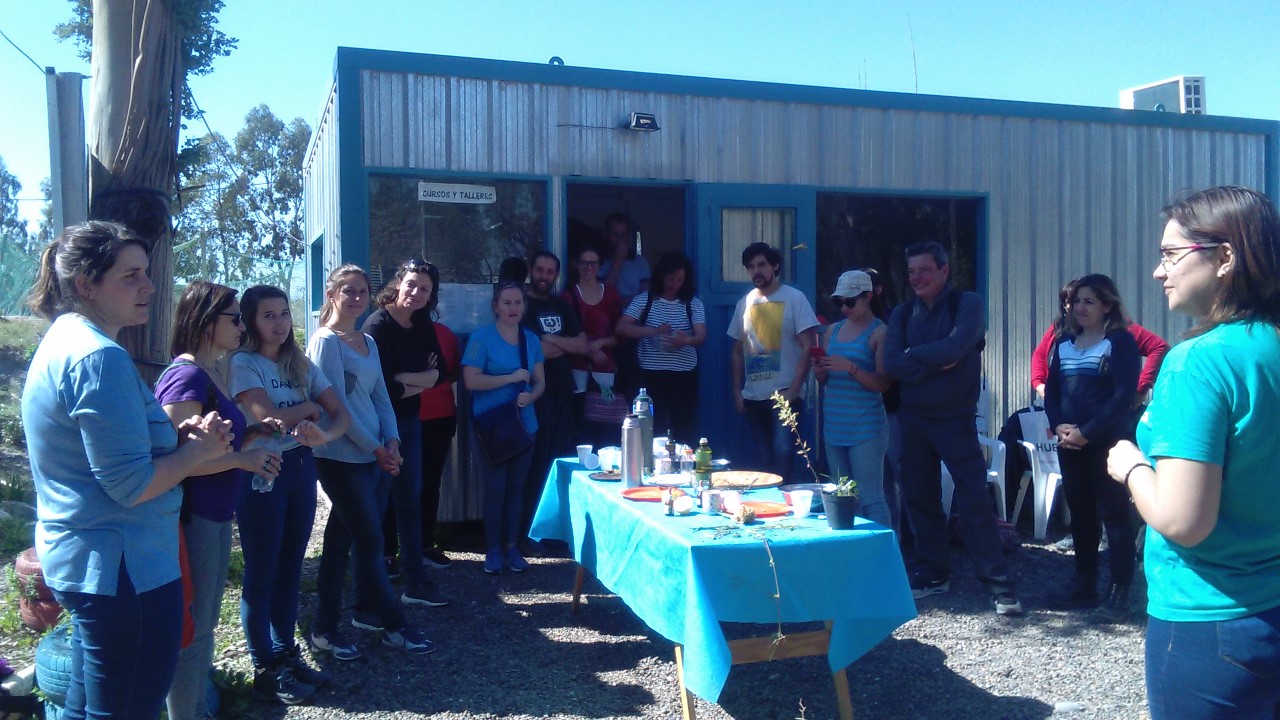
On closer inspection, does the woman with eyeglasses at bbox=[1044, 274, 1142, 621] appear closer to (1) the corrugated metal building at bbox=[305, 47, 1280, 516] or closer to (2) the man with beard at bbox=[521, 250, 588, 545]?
(1) the corrugated metal building at bbox=[305, 47, 1280, 516]

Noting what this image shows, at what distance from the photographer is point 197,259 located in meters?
30.0

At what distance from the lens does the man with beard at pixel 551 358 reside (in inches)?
244

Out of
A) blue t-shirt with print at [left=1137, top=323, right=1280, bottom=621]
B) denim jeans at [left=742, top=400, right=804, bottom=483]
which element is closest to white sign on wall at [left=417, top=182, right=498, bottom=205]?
denim jeans at [left=742, top=400, right=804, bottom=483]

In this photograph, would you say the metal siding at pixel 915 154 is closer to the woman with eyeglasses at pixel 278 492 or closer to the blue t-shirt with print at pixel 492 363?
the blue t-shirt with print at pixel 492 363

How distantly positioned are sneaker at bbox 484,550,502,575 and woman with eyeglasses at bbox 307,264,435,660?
123 centimetres

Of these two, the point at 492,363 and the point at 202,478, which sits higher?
the point at 492,363

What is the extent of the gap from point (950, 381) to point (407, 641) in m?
3.01

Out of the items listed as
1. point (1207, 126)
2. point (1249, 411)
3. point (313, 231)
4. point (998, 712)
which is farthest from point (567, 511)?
point (1207, 126)

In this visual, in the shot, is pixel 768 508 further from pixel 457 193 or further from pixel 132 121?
pixel 457 193

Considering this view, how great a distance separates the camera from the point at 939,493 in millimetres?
5348

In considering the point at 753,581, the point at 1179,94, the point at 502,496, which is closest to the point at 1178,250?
the point at 753,581

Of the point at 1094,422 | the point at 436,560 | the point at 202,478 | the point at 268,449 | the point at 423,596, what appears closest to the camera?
the point at 268,449

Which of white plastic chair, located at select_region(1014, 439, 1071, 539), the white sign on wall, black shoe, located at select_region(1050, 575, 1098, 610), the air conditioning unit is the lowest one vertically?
black shoe, located at select_region(1050, 575, 1098, 610)

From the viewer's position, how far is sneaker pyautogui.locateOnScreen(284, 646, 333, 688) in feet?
13.0
